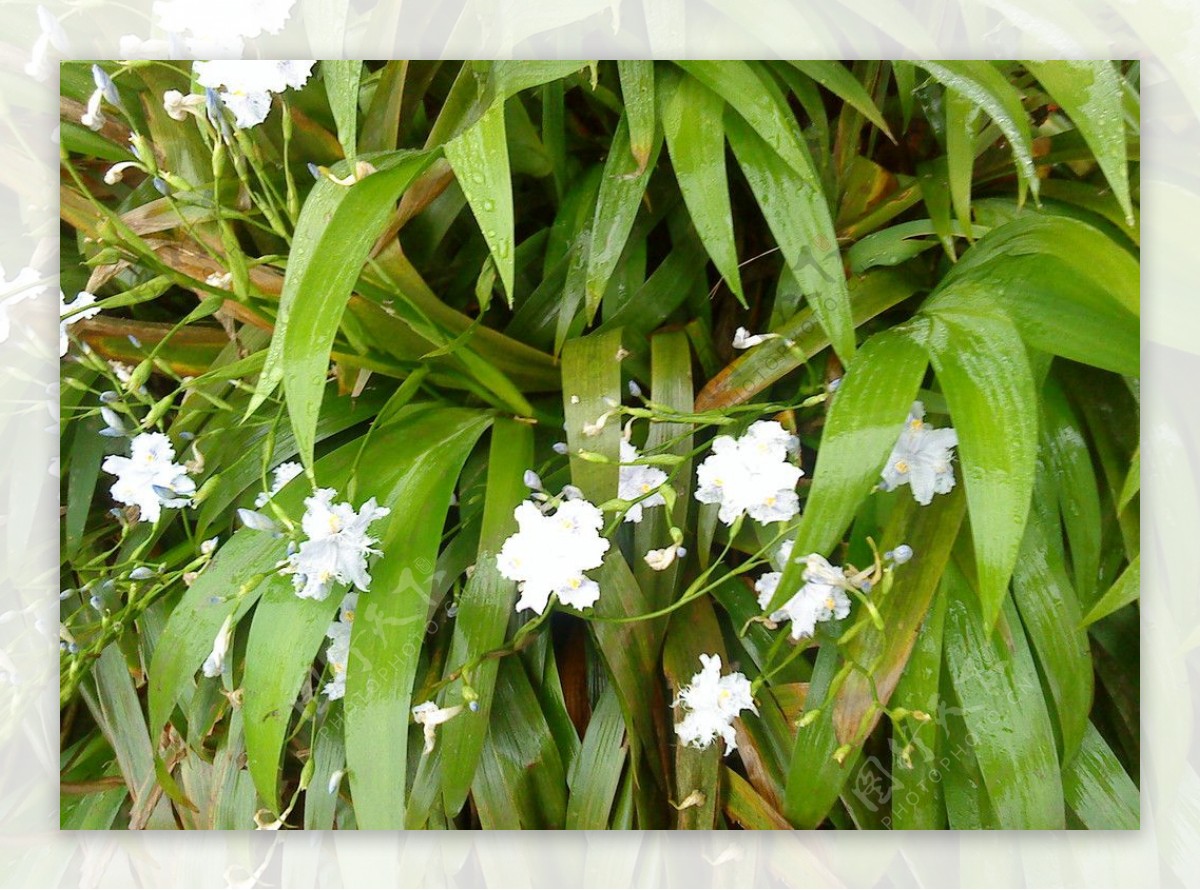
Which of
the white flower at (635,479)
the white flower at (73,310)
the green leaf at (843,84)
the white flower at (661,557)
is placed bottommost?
the white flower at (661,557)

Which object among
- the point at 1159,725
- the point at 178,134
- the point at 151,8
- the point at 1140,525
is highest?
the point at 151,8

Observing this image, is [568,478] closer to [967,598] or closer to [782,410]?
[782,410]

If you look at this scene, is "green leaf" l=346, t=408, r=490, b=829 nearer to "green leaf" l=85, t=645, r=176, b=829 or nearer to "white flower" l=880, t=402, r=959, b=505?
"green leaf" l=85, t=645, r=176, b=829

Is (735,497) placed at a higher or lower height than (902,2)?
lower

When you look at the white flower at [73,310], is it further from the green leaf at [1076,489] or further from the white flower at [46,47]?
the green leaf at [1076,489]

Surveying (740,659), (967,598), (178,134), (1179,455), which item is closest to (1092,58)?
(1179,455)

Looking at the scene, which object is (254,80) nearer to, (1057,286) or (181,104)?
(181,104)

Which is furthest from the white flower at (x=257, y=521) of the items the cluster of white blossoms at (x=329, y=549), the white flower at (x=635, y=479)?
the white flower at (x=635, y=479)
